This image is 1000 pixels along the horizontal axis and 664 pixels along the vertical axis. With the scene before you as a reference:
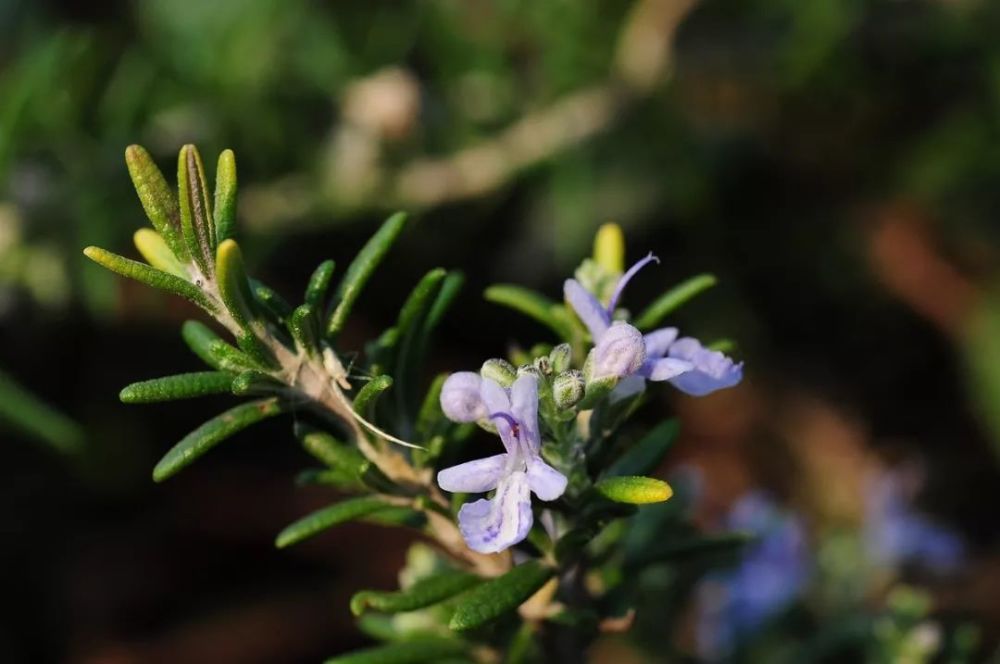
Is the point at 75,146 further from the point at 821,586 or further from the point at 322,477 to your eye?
the point at 821,586

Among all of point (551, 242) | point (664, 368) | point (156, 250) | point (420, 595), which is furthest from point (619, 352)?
point (551, 242)

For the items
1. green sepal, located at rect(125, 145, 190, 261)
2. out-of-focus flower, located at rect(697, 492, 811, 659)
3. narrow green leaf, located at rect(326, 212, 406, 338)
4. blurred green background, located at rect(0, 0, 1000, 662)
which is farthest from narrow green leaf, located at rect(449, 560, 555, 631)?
blurred green background, located at rect(0, 0, 1000, 662)

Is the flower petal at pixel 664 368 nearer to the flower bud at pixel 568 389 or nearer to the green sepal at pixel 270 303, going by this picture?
the flower bud at pixel 568 389

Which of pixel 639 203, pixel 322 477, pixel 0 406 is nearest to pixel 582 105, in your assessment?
pixel 639 203

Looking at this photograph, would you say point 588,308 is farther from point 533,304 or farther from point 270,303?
point 270,303

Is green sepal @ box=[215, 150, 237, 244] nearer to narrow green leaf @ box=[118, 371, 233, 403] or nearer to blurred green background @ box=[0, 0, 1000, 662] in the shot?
narrow green leaf @ box=[118, 371, 233, 403]
